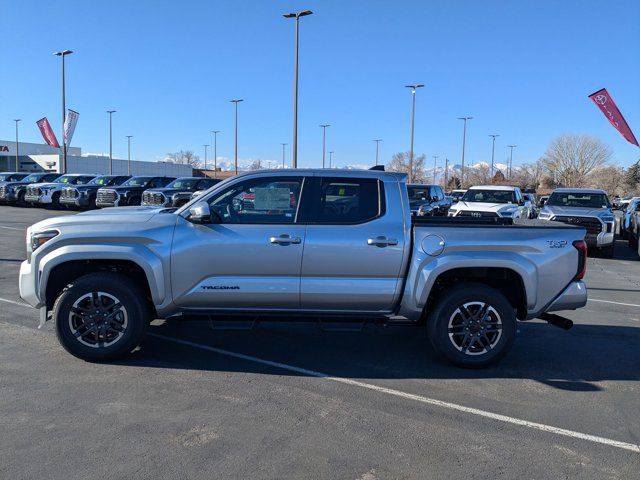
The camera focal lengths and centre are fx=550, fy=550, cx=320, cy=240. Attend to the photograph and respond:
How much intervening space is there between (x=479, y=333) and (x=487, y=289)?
1.41 feet

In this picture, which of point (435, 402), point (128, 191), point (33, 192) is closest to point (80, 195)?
point (128, 191)

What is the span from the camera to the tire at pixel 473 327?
527 cm

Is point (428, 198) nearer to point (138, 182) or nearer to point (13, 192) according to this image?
point (138, 182)

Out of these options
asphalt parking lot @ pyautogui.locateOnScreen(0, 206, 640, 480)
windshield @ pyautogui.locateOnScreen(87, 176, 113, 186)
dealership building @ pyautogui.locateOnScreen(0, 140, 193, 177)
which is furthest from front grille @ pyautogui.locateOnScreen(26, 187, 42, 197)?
dealership building @ pyautogui.locateOnScreen(0, 140, 193, 177)

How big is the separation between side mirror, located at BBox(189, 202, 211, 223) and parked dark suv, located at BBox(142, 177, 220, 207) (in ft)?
55.4

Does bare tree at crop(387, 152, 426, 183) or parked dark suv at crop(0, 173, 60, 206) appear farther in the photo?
bare tree at crop(387, 152, 426, 183)

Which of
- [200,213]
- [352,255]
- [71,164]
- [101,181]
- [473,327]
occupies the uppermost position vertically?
[71,164]

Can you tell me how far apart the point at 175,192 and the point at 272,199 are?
61.9ft

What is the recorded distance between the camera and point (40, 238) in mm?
5289

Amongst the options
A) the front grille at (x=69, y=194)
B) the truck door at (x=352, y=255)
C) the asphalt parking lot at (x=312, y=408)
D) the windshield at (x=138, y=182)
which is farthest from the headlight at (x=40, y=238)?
the front grille at (x=69, y=194)

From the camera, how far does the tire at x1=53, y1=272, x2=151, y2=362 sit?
17.0 feet

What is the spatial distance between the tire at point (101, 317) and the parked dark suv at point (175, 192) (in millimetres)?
16654

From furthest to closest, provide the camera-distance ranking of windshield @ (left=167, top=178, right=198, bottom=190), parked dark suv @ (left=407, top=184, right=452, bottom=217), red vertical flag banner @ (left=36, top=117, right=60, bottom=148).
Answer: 1. red vertical flag banner @ (left=36, top=117, right=60, bottom=148)
2. windshield @ (left=167, top=178, right=198, bottom=190)
3. parked dark suv @ (left=407, top=184, right=452, bottom=217)

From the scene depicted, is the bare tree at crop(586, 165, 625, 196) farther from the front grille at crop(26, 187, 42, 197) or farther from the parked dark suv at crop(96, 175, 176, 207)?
the front grille at crop(26, 187, 42, 197)
